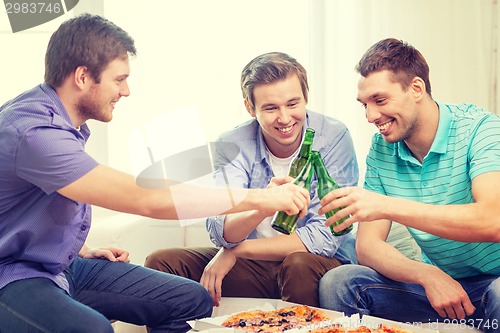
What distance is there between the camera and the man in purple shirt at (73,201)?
5.47ft

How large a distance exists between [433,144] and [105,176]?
92 cm

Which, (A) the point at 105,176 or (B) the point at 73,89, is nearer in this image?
(A) the point at 105,176

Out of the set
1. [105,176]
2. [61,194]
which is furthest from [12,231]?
[105,176]

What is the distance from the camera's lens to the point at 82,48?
1.86 metres

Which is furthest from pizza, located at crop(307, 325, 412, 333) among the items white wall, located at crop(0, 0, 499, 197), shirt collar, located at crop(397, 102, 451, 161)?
white wall, located at crop(0, 0, 499, 197)

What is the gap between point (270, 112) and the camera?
7.63ft

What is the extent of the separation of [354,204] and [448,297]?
1.18 feet

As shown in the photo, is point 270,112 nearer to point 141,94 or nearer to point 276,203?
point 276,203

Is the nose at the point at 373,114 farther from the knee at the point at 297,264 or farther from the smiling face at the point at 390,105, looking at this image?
the knee at the point at 297,264

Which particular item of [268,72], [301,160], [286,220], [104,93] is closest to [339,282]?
[286,220]

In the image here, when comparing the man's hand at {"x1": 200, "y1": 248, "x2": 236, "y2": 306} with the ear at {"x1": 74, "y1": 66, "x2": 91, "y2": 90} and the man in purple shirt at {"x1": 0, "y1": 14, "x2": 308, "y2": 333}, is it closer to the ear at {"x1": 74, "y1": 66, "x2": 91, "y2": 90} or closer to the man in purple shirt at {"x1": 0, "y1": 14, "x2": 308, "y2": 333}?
the man in purple shirt at {"x1": 0, "y1": 14, "x2": 308, "y2": 333}

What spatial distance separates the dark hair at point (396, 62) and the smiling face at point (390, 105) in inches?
0.7

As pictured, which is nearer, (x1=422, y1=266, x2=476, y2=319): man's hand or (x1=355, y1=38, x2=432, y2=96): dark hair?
(x1=422, y1=266, x2=476, y2=319): man's hand

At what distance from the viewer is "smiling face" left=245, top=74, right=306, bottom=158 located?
230cm
